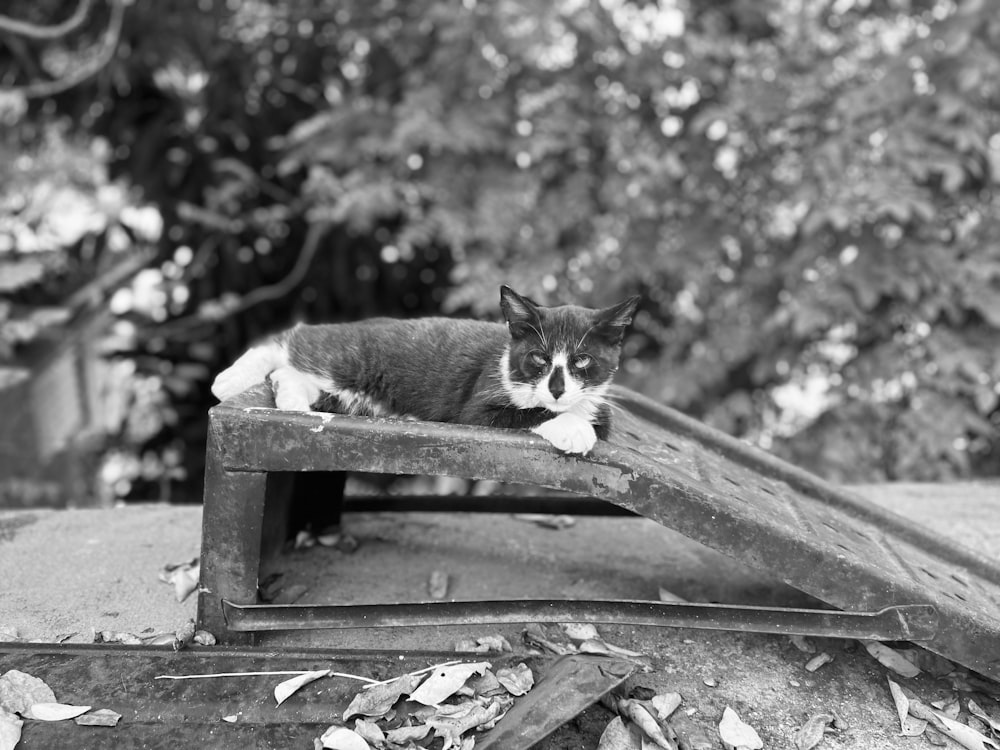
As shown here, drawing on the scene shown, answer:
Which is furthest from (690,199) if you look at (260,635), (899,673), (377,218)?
(260,635)

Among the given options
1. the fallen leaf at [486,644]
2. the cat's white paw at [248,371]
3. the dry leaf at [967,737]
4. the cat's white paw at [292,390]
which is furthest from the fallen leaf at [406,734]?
the dry leaf at [967,737]

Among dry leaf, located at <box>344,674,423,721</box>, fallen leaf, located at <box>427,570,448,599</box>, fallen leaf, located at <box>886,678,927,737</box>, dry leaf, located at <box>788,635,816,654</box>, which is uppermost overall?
dry leaf, located at <box>788,635,816,654</box>

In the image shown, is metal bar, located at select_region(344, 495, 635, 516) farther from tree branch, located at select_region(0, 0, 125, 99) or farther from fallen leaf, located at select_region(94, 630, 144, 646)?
tree branch, located at select_region(0, 0, 125, 99)

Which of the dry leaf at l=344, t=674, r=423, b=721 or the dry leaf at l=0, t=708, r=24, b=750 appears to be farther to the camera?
the dry leaf at l=344, t=674, r=423, b=721

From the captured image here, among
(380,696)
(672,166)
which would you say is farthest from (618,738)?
(672,166)

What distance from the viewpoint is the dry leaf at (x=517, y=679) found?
6.67 ft

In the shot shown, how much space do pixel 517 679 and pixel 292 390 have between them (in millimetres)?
1068

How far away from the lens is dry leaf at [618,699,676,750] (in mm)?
1906

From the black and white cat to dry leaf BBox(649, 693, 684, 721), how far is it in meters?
0.71

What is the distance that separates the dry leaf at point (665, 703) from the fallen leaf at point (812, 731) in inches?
11.7

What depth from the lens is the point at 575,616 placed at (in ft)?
7.14

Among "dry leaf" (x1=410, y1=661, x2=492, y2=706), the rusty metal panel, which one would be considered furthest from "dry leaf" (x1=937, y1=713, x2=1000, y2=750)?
"dry leaf" (x1=410, y1=661, x2=492, y2=706)

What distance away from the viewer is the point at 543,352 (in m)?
2.34

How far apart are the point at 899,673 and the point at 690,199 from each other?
3.12 m
